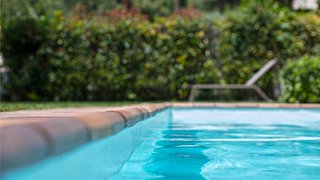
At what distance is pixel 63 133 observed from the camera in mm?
1120

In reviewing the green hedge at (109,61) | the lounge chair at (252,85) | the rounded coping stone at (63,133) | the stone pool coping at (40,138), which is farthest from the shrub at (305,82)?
the rounded coping stone at (63,133)

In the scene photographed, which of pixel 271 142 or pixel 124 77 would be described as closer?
pixel 271 142

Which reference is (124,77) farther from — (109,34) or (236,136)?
(236,136)

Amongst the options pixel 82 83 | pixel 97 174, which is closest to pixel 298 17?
pixel 82 83

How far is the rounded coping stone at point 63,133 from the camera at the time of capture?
1.04 metres

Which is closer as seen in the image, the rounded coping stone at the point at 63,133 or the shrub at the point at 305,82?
the rounded coping stone at the point at 63,133

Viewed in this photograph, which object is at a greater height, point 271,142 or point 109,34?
point 109,34

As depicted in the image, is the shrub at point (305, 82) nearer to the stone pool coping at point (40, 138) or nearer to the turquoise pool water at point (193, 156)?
the turquoise pool water at point (193, 156)

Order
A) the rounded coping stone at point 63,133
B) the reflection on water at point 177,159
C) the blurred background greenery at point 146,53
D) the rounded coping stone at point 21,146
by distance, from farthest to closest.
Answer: the blurred background greenery at point 146,53
the reflection on water at point 177,159
the rounded coping stone at point 63,133
the rounded coping stone at point 21,146

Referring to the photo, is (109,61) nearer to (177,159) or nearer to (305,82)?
(305,82)

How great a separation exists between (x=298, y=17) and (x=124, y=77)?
173 inches

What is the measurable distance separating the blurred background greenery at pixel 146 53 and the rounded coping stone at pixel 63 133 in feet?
30.5

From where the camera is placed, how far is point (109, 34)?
10562 millimetres

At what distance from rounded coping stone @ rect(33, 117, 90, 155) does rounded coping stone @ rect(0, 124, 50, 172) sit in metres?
0.03
